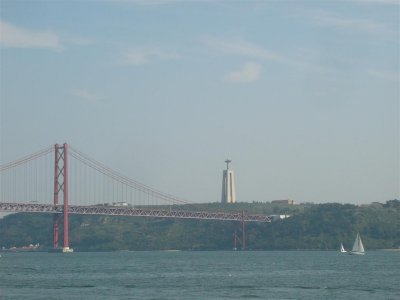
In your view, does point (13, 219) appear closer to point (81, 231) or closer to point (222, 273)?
point (81, 231)

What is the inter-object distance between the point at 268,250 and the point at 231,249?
5.84 meters

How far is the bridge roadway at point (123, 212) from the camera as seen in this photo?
117 m

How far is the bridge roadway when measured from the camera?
117012 mm

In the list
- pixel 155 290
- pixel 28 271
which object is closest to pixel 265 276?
pixel 155 290

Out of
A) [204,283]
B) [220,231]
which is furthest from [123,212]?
[204,283]

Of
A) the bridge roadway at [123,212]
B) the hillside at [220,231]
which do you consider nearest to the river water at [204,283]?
the bridge roadway at [123,212]

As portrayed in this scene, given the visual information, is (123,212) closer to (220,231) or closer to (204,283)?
(220,231)

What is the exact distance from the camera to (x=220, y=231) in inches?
6407

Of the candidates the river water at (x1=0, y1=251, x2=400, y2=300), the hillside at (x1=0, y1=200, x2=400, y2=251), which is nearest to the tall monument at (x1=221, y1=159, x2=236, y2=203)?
the hillside at (x1=0, y1=200, x2=400, y2=251)

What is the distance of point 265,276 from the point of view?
2931 inches

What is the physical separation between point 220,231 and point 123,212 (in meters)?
35.1

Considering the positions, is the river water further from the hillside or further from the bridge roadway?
the hillside

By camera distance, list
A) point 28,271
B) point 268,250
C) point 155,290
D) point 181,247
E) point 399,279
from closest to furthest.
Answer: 1. point 155,290
2. point 399,279
3. point 28,271
4. point 268,250
5. point 181,247

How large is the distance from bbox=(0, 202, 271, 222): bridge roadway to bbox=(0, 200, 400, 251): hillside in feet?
14.2
